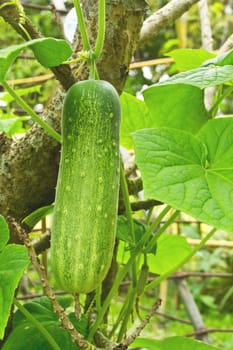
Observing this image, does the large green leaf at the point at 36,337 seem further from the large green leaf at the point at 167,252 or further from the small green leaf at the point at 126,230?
the large green leaf at the point at 167,252

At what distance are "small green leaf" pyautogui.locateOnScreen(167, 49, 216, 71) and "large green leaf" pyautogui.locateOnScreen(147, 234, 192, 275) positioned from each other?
1.03ft

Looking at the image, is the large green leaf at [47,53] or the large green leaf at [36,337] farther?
the large green leaf at [36,337]

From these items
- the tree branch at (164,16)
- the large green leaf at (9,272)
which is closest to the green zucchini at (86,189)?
the large green leaf at (9,272)

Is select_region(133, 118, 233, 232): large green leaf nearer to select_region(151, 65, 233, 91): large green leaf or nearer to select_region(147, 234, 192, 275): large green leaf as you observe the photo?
select_region(151, 65, 233, 91): large green leaf

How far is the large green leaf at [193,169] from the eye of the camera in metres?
0.66

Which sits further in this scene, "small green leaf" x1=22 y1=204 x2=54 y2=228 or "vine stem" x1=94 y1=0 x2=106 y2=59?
"small green leaf" x1=22 y1=204 x2=54 y2=228

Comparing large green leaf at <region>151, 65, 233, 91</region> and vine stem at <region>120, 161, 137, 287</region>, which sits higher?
large green leaf at <region>151, 65, 233, 91</region>

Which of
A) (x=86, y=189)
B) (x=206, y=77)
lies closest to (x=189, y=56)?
(x=206, y=77)

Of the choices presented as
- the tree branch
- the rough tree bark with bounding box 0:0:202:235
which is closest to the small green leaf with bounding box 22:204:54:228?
the rough tree bark with bounding box 0:0:202:235

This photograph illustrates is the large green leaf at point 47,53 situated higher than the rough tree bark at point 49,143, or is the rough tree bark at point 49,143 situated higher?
the large green leaf at point 47,53

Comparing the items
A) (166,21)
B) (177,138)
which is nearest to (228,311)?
(166,21)

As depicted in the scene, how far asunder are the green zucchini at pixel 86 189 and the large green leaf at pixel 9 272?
0.14ft

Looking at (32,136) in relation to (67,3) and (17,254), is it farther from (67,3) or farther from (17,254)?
(67,3)

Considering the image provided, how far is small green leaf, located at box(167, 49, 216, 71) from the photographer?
101cm
